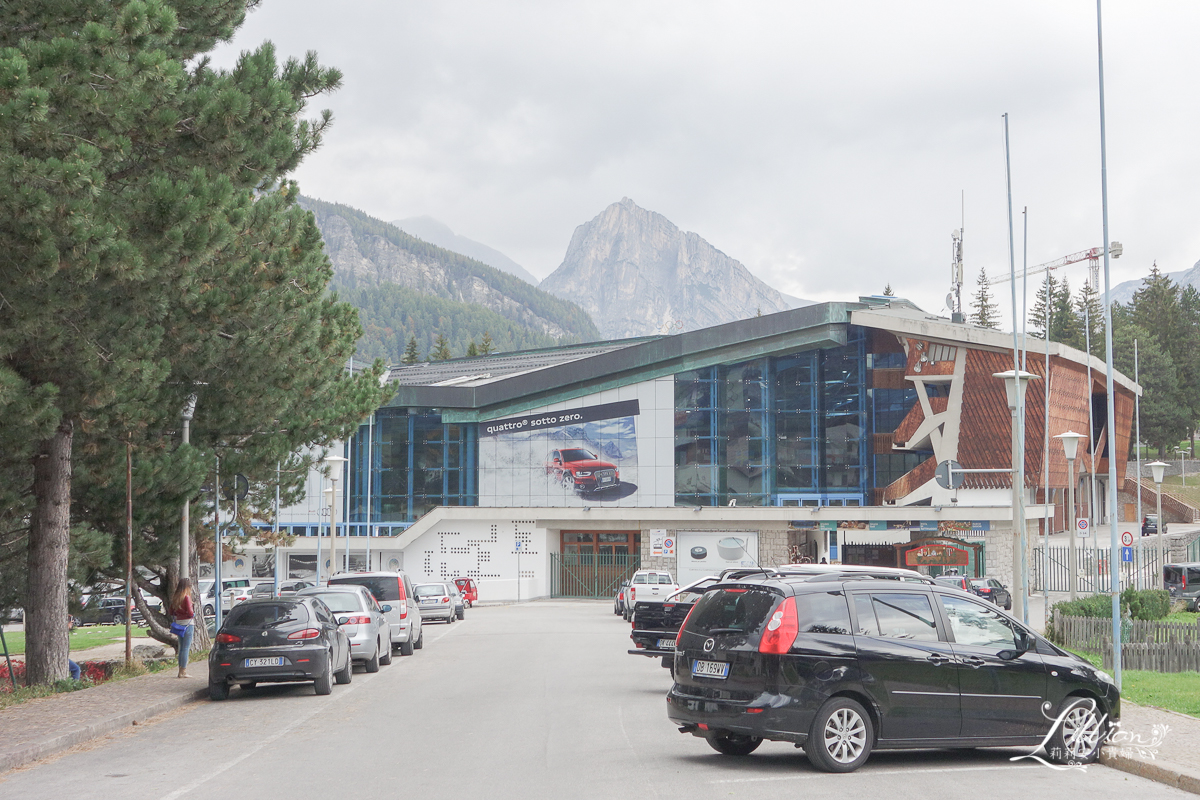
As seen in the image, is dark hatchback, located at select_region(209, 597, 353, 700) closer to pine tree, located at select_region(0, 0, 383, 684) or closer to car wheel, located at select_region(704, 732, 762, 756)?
pine tree, located at select_region(0, 0, 383, 684)

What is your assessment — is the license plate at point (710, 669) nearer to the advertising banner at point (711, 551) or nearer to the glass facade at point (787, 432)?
the advertising banner at point (711, 551)

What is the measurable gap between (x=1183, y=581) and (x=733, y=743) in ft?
118

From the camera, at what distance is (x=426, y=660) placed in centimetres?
2227

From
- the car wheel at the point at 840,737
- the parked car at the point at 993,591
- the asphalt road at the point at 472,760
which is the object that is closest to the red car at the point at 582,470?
the parked car at the point at 993,591

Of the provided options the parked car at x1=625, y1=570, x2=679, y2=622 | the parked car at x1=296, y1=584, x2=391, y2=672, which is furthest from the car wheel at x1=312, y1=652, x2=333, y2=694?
the parked car at x1=625, y1=570, x2=679, y2=622

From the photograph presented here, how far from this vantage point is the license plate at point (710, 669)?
9430mm

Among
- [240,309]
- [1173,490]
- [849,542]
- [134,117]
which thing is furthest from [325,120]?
[1173,490]

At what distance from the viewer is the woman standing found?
18422 millimetres

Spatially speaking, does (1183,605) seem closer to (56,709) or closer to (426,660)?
(426,660)

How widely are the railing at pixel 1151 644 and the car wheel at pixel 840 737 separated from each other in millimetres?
11185

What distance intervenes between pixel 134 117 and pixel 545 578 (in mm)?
46516

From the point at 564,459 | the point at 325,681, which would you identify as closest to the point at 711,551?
the point at 564,459

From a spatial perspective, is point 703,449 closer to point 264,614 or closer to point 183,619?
point 183,619

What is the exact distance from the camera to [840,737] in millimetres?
9172
